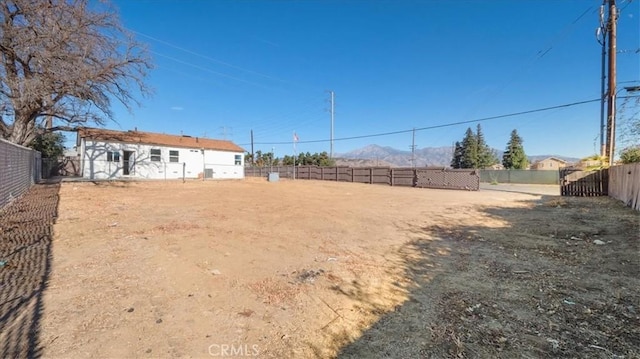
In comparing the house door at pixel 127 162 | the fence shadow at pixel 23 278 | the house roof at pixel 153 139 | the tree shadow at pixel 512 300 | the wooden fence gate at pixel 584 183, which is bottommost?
the tree shadow at pixel 512 300

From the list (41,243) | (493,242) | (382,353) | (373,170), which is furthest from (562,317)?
(373,170)

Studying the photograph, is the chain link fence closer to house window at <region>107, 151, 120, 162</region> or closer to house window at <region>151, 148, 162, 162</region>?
house window at <region>107, 151, 120, 162</region>

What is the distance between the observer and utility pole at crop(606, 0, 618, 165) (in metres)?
11.8

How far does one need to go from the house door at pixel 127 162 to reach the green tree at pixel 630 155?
82.0 feet

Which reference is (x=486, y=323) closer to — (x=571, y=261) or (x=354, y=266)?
(x=354, y=266)

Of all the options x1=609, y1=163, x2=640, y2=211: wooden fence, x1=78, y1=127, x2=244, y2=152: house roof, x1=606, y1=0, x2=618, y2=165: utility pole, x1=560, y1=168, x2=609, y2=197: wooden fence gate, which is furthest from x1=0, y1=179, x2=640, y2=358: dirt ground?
x1=78, y1=127, x2=244, y2=152: house roof

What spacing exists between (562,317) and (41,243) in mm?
6542

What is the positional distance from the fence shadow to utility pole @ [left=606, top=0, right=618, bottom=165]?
54.4 feet

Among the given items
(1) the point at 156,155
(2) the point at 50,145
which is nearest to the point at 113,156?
(1) the point at 156,155

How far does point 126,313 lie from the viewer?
255 centimetres

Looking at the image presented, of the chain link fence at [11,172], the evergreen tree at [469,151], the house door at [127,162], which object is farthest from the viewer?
the evergreen tree at [469,151]

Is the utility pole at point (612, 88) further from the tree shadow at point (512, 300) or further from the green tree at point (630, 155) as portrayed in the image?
the tree shadow at point (512, 300)

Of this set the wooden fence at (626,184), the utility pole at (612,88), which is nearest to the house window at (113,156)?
the wooden fence at (626,184)

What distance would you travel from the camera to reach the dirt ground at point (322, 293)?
220 cm
